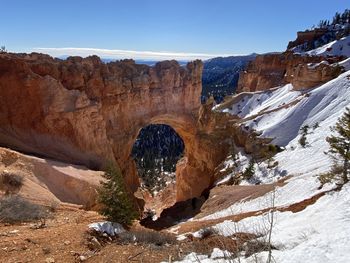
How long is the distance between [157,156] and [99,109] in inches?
2405

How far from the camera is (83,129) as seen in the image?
27422mm

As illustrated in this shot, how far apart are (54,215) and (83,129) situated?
13.7 m

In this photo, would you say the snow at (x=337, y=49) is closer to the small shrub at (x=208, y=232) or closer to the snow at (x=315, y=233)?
the snow at (x=315, y=233)

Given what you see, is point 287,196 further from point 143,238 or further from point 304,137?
point 304,137

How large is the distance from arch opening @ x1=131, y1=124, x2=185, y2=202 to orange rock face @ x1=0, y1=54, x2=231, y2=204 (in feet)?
46.8

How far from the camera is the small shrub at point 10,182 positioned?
15795 millimetres

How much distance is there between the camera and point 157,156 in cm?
9119

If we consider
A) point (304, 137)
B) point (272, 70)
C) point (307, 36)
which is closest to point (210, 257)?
point (304, 137)

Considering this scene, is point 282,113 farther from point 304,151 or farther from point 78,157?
point 78,157


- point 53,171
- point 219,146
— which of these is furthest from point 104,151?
point 219,146

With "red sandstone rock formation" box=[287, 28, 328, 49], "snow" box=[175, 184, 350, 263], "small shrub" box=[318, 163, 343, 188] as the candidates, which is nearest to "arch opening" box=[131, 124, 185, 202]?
"small shrub" box=[318, 163, 343, 188]

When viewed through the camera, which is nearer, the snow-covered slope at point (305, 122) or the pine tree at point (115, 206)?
the pine tree at point (115, 206)

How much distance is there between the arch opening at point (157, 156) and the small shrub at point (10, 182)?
35140 millimetres

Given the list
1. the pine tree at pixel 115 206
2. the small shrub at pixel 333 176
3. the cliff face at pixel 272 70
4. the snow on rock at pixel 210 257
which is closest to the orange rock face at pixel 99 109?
the pine tree at pixel 115 206
